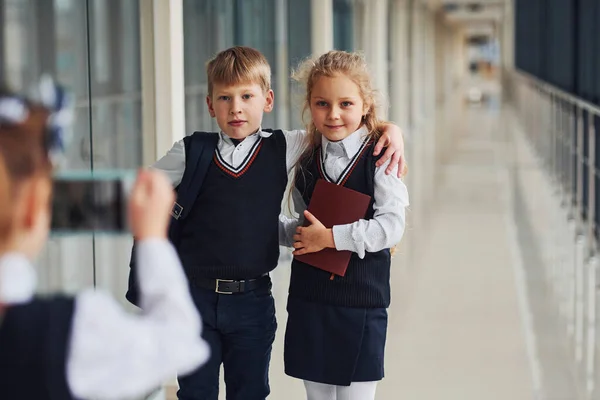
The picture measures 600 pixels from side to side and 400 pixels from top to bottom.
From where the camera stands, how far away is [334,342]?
1.26 meters

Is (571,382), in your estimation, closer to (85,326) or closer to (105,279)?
(105,279)

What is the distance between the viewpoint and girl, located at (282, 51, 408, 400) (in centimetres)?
123

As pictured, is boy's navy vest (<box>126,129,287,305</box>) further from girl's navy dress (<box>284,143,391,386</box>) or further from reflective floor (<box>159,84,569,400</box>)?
reflective floor (<box>159,84,569,400</box>)

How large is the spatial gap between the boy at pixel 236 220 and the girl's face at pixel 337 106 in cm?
5

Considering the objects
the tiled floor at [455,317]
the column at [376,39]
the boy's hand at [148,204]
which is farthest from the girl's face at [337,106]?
the column at [376,39]

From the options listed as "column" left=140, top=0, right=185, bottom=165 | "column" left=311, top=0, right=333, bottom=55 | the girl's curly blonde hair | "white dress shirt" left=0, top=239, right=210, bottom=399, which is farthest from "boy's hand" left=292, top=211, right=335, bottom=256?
"column" left=311, top=0, right=333, bottom=55

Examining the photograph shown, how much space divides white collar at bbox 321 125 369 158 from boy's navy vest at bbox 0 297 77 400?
2.10 ft

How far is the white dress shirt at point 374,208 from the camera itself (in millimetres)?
1217

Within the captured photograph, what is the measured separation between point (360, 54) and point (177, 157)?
280mm

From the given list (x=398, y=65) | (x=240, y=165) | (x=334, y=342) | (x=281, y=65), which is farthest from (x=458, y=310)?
(x=398, y=65)

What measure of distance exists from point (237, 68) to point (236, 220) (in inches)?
7.5

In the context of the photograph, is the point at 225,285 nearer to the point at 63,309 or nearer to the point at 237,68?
the point at 237,68

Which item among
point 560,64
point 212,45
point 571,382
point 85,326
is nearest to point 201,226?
point 85,326

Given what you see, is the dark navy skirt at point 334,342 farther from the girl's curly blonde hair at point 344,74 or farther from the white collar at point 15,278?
the white collar at point 15,278
